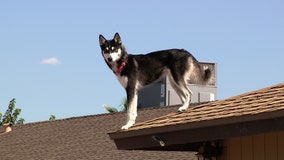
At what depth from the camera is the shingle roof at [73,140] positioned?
21500mm

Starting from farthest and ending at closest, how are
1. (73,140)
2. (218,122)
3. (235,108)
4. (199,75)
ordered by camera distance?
(73,140), (199,75), (235,108), (218,122)

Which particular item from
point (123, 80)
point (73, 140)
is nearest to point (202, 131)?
point (123, 80)

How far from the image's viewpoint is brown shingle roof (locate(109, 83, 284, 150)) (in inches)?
367

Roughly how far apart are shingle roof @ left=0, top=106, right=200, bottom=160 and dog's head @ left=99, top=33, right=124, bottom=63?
7570 mm

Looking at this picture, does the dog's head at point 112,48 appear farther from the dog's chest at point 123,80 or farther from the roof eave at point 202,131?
the roof eave at point 202,131

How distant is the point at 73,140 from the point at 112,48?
1267 centimetres

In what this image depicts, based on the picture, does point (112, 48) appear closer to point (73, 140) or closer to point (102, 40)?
point (102, 40)

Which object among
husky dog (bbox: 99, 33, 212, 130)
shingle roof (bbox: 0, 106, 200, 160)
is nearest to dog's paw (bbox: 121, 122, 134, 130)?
husky dog (bbox: 99, 33, 212, 130)

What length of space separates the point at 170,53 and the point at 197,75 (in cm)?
55

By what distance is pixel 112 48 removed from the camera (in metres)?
11.6

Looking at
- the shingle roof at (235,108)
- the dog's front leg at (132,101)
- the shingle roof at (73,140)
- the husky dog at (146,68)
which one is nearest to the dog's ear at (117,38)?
the husky dog at (146,68)

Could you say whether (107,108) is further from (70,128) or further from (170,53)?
(170,53)

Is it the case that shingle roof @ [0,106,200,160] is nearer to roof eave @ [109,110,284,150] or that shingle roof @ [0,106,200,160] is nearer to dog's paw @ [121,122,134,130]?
dog's paw @ [121,122,134,130]

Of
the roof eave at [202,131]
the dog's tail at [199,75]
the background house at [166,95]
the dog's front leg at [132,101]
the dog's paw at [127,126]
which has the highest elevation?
the background house at [166,95]
